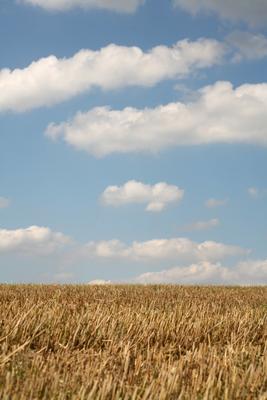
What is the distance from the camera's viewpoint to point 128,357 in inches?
242

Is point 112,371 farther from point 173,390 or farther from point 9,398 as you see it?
point 9,398

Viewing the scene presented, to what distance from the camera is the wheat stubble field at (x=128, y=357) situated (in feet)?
16.8

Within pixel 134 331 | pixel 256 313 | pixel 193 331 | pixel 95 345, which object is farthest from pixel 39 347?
pixel 256 313

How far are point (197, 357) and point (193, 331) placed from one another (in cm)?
233

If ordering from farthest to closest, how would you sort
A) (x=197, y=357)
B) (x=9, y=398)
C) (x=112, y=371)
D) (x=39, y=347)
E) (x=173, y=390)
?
(x=39, y=347)
(x=197, y=357)
(x=112, y=371)
(x=173, y=390)
(x=9, y=398)

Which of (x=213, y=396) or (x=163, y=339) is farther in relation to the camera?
(x=163, y=339)

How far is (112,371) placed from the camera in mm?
5812

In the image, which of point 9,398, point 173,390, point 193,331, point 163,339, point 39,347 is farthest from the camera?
point 193,331

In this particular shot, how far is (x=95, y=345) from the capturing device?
25.3ft

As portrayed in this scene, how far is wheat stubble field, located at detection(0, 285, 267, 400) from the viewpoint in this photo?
16.8ft

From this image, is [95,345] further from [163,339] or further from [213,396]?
[213,396]

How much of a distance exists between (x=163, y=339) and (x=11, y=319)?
1930mm

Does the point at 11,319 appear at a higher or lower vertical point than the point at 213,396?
higher

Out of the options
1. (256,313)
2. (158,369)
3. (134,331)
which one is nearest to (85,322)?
(134,331)
